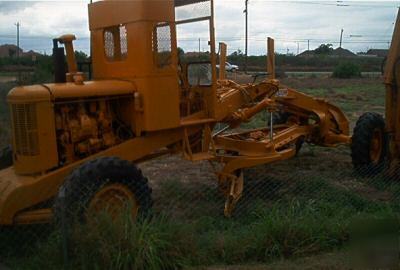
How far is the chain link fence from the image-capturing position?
507cm

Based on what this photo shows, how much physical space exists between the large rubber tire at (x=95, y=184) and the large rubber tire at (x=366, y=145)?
4.67 m

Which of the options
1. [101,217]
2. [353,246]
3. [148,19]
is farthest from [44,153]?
[353,246]

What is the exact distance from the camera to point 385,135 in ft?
32.2

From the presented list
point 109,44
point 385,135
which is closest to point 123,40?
point 109,44

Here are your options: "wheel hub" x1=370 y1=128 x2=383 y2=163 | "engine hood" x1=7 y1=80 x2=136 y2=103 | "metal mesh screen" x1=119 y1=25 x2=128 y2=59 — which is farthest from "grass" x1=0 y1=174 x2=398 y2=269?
"wheel hub" x1=370 y1=128 x2=383 y2=163

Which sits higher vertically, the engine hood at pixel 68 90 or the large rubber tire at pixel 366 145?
the engine hood at pixel 68 90

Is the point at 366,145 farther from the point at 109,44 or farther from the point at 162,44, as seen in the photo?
the point at 109,44

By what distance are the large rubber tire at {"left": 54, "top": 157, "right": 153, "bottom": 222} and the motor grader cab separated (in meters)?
4.63

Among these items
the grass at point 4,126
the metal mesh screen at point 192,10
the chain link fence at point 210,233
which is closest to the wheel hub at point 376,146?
the chain link fence at point 210,233

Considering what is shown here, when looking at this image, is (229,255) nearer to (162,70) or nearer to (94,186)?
(94,186)

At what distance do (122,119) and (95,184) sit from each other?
4.73 feet

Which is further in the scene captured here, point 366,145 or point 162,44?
point 366,145

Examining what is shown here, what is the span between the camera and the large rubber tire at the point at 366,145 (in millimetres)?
9539

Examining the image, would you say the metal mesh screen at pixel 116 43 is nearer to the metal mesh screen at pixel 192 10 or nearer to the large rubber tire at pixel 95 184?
the metal mesh screen at pixel 192 10
